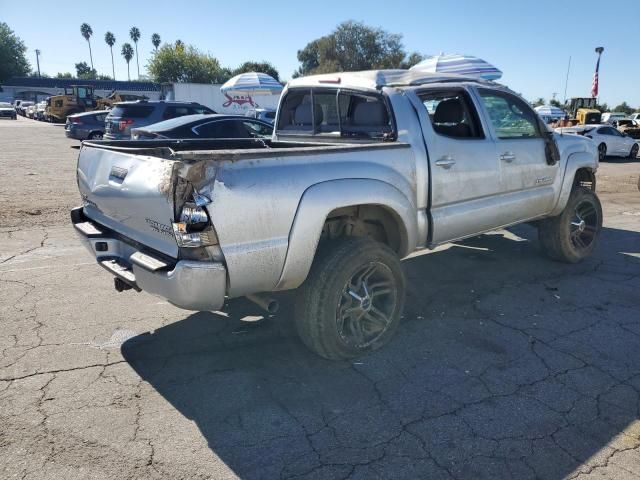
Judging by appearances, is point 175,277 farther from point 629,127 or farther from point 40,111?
point 40,111

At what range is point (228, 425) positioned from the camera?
2.76 meters

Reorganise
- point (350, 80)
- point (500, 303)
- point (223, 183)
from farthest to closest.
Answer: point (500, 303) < point (350, 80) < point (223, 183)

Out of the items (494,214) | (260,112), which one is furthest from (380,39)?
(494,214)

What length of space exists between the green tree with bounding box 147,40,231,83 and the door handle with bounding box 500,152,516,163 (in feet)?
225

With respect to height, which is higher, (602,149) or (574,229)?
(602,149)

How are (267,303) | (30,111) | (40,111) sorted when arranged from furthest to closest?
(30,111)
(40,111)
(267,303)

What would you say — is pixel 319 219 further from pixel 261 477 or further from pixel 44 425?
pixel 44 425

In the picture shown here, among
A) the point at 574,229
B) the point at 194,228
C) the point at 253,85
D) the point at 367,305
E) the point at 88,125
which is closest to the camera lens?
the point at 194,228

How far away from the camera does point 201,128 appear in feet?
32.7

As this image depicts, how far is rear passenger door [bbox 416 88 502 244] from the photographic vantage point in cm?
392

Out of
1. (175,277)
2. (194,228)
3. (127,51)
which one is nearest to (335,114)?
(194,228)

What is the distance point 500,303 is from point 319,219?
235 cm

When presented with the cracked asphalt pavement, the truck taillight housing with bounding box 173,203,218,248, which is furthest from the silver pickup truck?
the cracked asphalt pavement

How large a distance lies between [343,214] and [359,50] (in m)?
65.1
